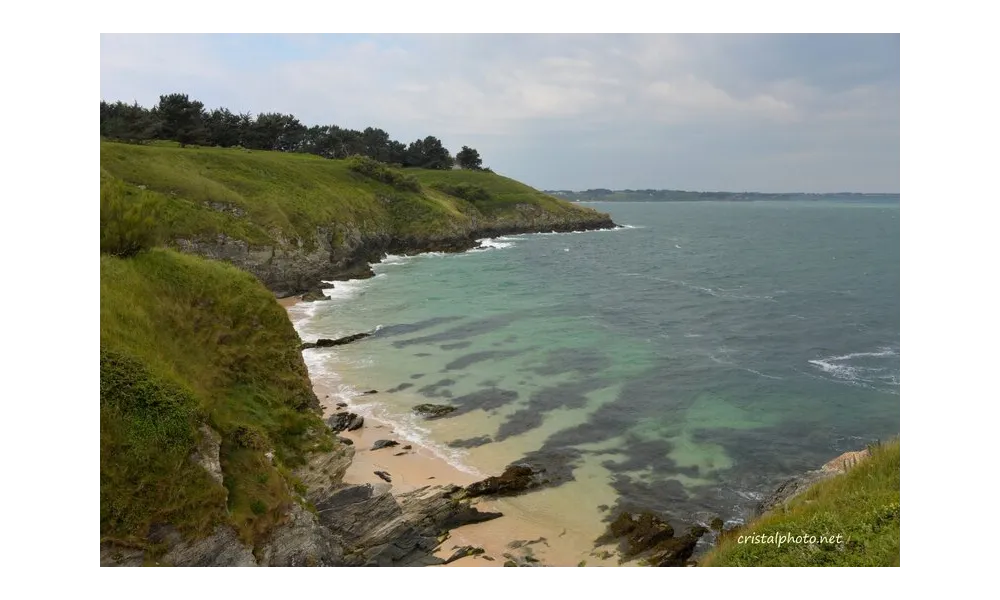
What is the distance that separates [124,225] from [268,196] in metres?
57.0

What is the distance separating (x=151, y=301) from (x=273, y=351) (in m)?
4.18

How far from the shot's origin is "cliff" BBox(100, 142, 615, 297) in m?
54.4

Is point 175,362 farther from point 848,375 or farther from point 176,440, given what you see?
point 848,375

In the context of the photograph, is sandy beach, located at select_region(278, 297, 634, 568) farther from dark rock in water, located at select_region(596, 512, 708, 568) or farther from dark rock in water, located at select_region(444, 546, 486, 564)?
dark rock in water, located at select_region(596, 512, 708, 568)

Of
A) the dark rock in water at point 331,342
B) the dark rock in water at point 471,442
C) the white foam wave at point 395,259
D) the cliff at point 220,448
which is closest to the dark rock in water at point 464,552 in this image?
the cliff at point 220,448

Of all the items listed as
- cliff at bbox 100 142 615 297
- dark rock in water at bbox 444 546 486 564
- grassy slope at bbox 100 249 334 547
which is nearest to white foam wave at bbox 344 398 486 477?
dark rock in water at bbox 444 546 486 564

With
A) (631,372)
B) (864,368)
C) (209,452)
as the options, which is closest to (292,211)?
(631,372)

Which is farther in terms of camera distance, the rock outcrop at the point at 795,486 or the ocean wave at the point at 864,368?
the ocean wave at the point at 864,368

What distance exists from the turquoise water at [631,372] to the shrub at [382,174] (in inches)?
1547

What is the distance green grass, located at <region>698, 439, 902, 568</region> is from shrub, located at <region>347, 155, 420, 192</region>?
101 m

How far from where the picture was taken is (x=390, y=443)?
2309cm

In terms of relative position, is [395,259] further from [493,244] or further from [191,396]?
[191,396]

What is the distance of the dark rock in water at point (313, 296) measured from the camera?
5253 centimetres

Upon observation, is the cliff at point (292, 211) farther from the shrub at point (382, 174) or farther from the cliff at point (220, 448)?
the cliff at point (220, 448)
